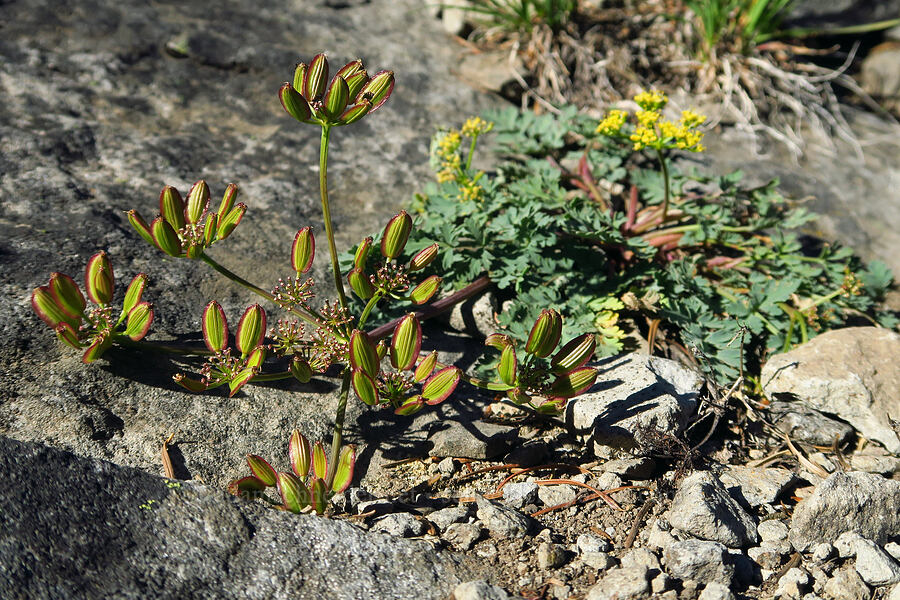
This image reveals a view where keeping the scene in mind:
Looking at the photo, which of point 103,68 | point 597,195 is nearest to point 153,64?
point 103,68

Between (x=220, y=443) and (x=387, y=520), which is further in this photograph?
(x=220, y=443)

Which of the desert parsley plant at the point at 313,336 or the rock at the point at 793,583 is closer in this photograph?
the rock at the point at 793,583

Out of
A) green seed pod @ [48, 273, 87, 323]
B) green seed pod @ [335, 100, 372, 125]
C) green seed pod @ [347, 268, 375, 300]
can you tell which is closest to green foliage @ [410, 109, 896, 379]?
green seed pod @ [347, 268, 375, 300]

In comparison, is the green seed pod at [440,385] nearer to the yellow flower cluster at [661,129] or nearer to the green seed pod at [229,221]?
the green seed pod at [229,221]

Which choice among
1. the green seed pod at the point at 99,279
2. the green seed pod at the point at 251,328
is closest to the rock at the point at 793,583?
the green seed pod at the point at 251,328

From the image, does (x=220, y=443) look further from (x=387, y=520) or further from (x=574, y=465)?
(x=574, y=465)

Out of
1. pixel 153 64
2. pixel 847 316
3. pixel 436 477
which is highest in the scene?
pixel 153 64

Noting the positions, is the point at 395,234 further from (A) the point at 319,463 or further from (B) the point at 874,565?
(B) the point at 874,565
